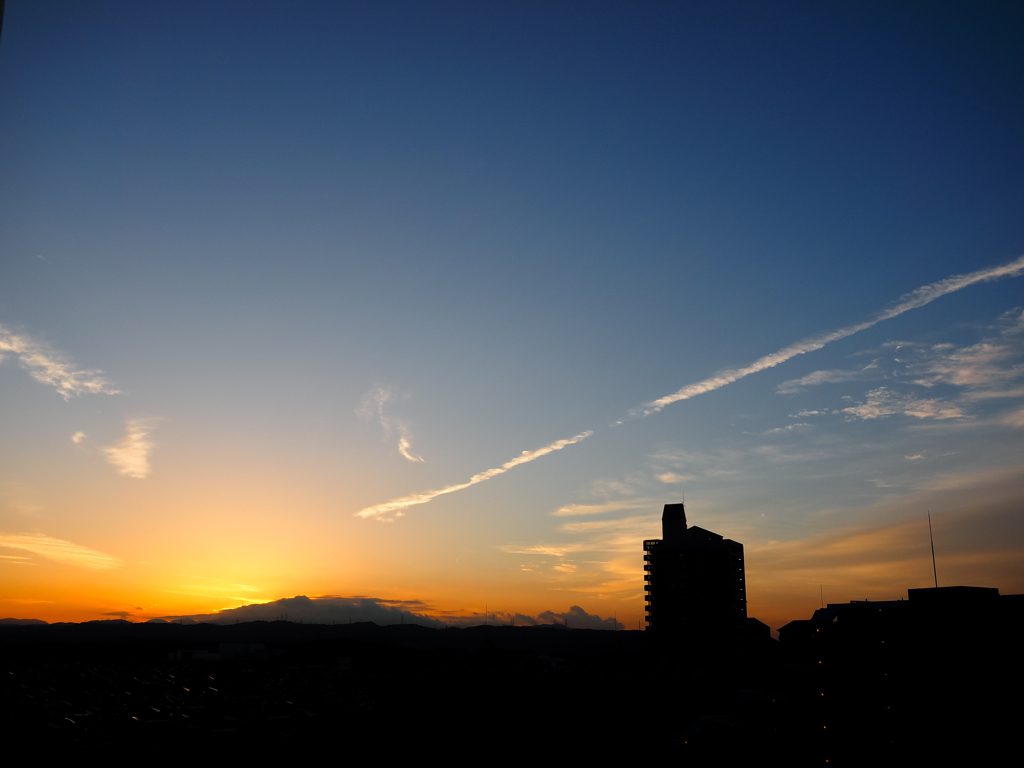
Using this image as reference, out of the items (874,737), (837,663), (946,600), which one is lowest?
(874,737)

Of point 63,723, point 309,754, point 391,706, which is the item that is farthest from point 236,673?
point 309,754

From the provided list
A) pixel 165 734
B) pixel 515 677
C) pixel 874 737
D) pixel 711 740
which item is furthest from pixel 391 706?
pixel 874 737

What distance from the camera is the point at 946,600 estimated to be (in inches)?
2623

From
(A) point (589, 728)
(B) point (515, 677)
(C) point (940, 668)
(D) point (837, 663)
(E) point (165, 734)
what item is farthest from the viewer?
(B) point (515, 677)

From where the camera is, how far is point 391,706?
364ft

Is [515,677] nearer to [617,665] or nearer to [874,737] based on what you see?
[617,665]

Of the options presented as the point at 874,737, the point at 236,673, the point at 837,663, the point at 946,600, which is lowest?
the point at 236,673

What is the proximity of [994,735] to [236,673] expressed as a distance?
521 ft

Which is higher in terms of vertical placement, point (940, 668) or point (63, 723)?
point (940, 668)

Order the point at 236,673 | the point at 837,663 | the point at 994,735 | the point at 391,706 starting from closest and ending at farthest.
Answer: the point at 994,735
the point at 837,663
the point at 391,706
the point at 236,673

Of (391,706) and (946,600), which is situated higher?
(946,600)

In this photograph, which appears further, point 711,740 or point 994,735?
point 711,740

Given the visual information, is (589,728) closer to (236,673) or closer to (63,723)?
(63,723)

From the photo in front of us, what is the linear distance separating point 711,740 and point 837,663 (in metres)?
16.5
